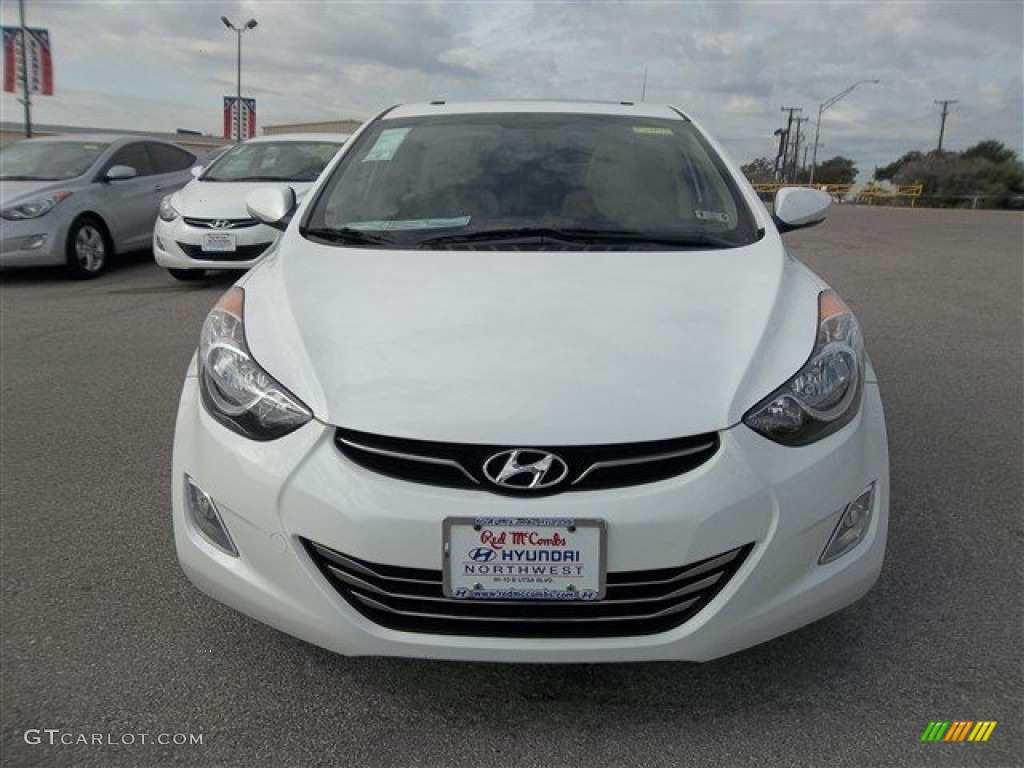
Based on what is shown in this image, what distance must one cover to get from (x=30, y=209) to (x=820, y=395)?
28.2ft

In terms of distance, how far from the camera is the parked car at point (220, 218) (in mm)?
7867

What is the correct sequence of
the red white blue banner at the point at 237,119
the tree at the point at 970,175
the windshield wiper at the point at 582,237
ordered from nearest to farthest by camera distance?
the windshield wiper at the point at 582,237
the red white blue banner at the point at 237,119
the tree at the point at 970,175

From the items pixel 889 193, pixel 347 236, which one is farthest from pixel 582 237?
pixel 889 193

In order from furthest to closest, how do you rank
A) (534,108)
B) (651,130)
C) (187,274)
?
(187,274) → (534,108) → (651,130)

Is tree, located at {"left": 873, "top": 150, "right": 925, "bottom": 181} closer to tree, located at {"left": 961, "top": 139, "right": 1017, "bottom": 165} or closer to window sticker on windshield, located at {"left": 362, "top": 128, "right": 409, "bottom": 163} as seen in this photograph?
tree, located at {"left": 961, "top": 139, "right": 1017, "bottom": 165}

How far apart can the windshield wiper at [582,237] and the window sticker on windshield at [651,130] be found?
0.80 metres

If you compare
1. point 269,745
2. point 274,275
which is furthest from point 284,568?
point 274,275

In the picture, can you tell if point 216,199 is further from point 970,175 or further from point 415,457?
point 970,175

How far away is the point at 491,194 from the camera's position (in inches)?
120

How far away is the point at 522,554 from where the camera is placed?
1.84 meters

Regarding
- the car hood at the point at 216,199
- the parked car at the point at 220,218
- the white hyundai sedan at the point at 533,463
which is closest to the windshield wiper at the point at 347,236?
A: the white hyundai sedan at the point at 533,463

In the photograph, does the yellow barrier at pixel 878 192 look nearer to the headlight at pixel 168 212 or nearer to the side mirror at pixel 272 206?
the headlight at pixel 168 212

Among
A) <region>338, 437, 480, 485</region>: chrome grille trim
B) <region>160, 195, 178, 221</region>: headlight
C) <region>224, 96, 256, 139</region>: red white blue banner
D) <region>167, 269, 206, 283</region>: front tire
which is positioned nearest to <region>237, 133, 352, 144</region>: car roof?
<region>160, 195, 178, 221</region>: headlight

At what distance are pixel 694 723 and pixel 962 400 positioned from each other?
3.56 m
